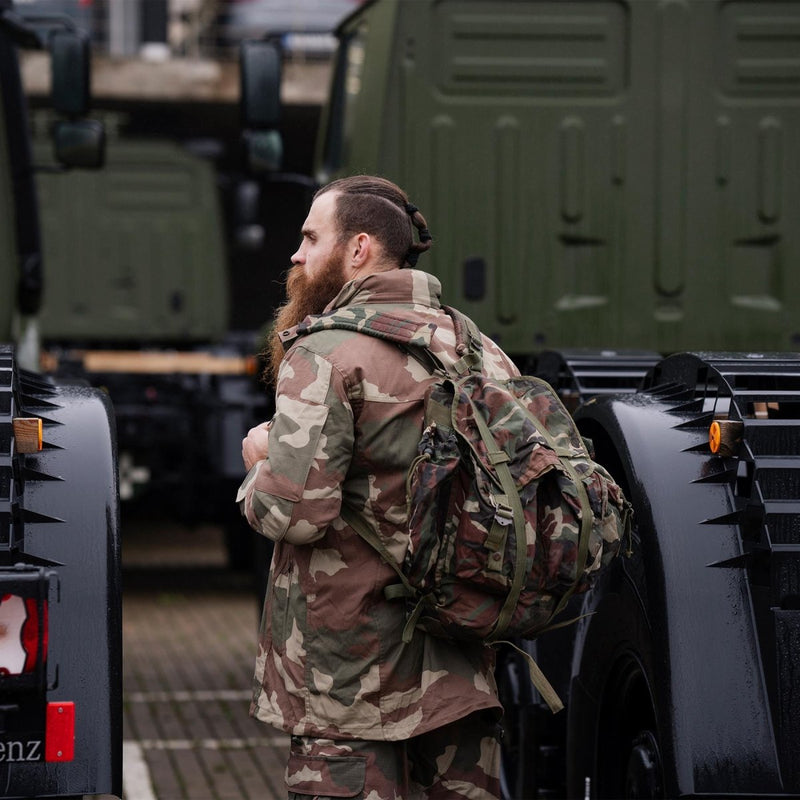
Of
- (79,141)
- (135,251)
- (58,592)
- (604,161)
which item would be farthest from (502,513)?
(135,251)

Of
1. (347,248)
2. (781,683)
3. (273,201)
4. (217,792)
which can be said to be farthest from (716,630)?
(273,201)

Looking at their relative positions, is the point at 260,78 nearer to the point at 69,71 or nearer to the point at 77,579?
the point at 69,71

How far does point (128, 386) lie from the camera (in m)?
11.2

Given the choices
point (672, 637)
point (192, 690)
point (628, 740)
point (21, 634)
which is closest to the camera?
point (21, 634)

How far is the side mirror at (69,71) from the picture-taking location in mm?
6426

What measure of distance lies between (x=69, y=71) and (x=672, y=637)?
4222 millimetres

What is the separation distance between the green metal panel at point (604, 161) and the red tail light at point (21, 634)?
3317 mm

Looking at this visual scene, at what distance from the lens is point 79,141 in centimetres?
649

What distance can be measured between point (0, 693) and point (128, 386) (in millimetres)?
8649

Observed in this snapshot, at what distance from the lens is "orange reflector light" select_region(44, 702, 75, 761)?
2.82 m

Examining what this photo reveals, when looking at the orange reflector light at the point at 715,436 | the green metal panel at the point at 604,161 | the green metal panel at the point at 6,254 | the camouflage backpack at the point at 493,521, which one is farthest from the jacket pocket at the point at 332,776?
the green metal panel at the point at 6,254

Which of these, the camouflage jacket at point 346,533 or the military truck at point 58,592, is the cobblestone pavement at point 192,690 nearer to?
the military truck at point 58,592

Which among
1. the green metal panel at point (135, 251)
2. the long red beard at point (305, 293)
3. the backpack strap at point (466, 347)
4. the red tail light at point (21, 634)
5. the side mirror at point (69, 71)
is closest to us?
the red tail light at point (21, 634)

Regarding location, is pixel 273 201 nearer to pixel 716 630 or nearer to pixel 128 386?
pixel 128 386
